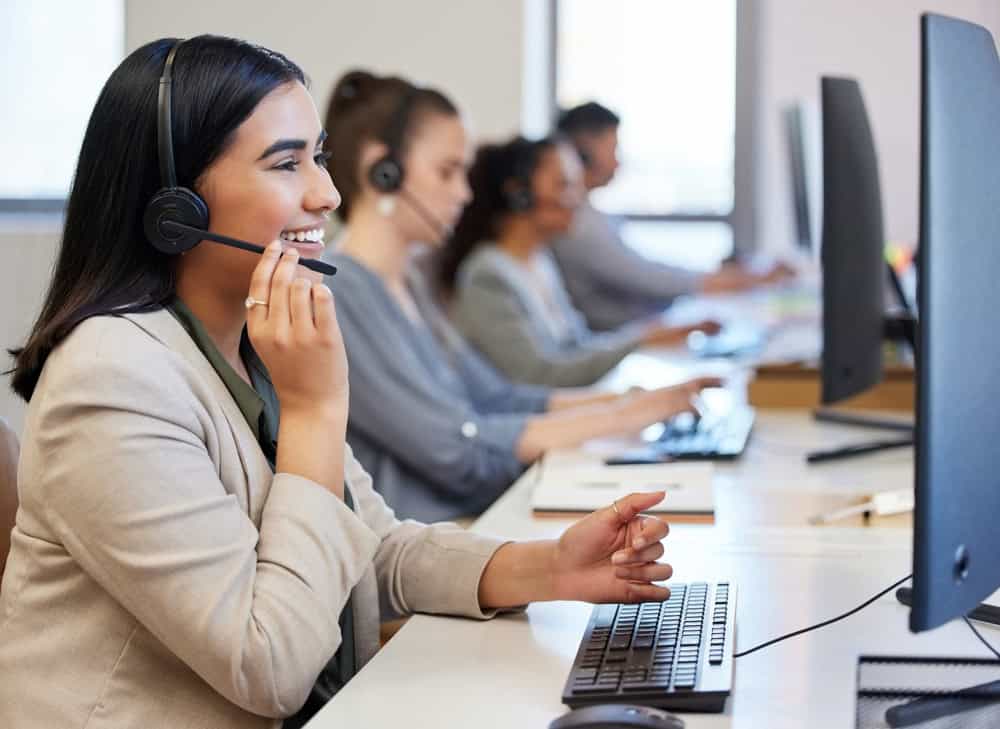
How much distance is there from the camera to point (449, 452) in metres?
2.05

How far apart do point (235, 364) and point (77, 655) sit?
0.30 meters

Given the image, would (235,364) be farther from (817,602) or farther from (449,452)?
(449,452)

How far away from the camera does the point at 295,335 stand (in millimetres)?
1110

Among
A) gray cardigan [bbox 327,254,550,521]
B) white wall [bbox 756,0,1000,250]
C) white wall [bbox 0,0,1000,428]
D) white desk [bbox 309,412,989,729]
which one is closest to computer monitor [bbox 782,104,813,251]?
white wall [bbox 0,0,1000,428]

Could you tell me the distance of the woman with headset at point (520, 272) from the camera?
310cm

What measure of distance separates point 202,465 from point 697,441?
110 centimetres

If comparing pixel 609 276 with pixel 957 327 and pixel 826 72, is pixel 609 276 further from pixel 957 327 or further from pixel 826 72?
→ pixel 957 327

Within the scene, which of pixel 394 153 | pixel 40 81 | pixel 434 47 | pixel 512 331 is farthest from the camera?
pixel 434 47

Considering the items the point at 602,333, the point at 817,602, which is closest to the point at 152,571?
the point at 817,602

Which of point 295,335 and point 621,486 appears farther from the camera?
point 621,486

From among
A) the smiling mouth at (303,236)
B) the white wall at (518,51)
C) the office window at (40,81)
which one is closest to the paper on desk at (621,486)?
the smiling mouth at (303,236)

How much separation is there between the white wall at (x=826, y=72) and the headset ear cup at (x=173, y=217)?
3912mm

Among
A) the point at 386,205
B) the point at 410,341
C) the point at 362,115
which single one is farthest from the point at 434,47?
the point at 410,341

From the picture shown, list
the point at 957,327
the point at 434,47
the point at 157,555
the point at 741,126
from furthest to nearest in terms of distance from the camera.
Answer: the point at 741,126
the point at 434,47
the point at 157,555
the point at 957,327
